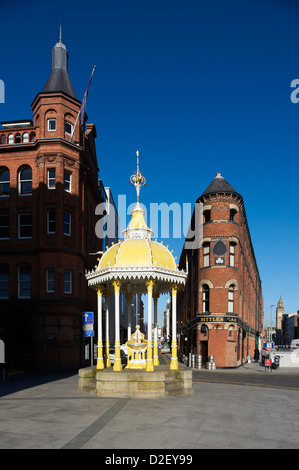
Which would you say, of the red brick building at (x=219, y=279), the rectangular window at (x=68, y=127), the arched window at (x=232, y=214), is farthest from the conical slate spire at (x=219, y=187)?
the rectangular window at (x=68, y=127)

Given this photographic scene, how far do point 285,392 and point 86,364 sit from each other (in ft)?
59.1

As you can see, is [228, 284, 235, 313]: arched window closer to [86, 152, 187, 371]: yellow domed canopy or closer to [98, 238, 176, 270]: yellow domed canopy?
[86, 152, 187, 371]: yellow domed canopy

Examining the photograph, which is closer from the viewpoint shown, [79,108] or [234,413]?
[234,413]

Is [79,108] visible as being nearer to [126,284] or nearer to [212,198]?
[212,198]

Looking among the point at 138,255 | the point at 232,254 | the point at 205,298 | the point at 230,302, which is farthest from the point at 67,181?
the point at 230,302

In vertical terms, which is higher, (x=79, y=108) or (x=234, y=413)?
(x=79, y=108)

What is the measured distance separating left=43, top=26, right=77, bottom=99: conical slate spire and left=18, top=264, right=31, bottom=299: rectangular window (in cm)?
1372

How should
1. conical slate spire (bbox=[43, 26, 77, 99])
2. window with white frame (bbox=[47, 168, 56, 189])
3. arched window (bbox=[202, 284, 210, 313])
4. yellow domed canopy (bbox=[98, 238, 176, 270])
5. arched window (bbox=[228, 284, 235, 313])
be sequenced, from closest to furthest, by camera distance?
yellow domed canopy (bbox=[98, 238, 176, 270]) < window with white frame (bbox=[47, 168, 56, 189]) < conical slate spire (bbox=[43, 26, 77, 99]) < arched window (bbox=[228, 284, 235, 313]) < arched window (bbox=[202, 284, 210, 313])

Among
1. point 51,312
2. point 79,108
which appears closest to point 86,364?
point 51,312

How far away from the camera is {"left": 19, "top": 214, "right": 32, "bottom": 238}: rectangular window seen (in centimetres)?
3141

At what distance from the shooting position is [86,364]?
3272cm

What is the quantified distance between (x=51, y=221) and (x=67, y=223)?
50.7 inches

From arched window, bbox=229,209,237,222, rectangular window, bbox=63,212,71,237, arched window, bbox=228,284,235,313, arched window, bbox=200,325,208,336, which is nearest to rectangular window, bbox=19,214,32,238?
rectangular window, bbox=63,212,71,237

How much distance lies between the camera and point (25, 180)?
32.0 metres
